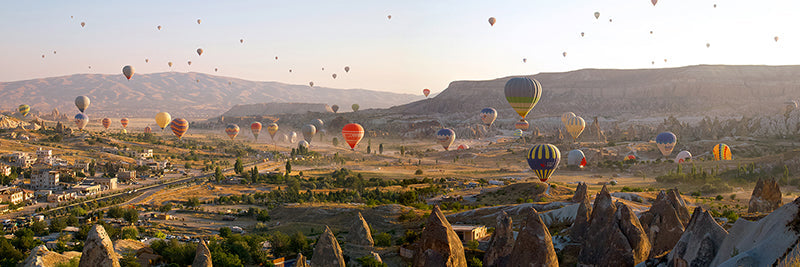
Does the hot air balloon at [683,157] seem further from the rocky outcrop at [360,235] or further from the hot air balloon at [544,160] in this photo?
the rocky outcrop at [360,235]

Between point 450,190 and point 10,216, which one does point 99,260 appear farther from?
point 450,190

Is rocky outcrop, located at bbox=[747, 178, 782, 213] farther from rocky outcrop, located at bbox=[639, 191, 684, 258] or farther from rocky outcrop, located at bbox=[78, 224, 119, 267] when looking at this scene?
rocky outcrop, located at bbox=[78, 224, 119, 267]

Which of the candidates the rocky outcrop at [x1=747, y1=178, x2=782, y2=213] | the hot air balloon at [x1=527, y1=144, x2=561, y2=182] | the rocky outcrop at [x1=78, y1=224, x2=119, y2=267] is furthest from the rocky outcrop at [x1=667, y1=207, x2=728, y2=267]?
the hot air balloon at [x1=527, y1=144, x2=561, y2=182]

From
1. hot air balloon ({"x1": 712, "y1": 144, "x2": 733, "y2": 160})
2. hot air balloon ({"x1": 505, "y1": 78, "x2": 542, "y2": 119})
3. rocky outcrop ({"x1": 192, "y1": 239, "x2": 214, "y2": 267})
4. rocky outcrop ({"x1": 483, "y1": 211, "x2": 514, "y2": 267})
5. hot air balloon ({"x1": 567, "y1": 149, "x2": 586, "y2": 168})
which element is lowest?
hot air balloon ({"x1": 567, "y1": 149, "x2": 586, "y2": 168})

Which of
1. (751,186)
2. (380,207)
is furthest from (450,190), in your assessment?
(751,186)

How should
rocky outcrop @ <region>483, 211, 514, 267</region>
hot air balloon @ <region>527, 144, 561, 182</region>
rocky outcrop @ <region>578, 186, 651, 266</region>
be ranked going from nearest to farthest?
rocky outcrop @ <region>578, 186, 651, 266</region>
rocky outcrop @ <region>483, 211, 514, 267</region>
hot air balloon @ <region>527, 144, 561, 182</region>
